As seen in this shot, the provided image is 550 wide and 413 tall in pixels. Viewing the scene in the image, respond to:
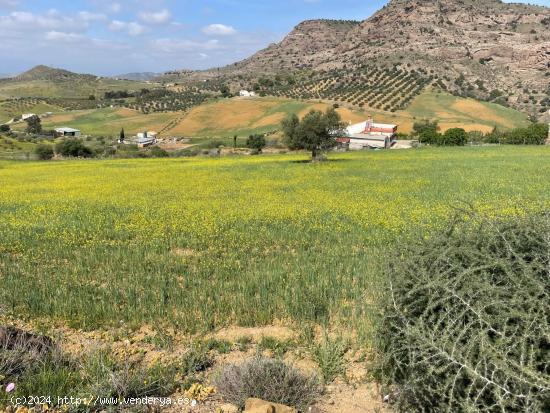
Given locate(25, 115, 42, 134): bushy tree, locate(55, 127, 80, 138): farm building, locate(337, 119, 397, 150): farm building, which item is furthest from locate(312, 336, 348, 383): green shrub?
locate(25, 115, 42, 134): bushy tree

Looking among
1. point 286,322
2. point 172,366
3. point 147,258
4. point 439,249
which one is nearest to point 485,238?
point 439,249

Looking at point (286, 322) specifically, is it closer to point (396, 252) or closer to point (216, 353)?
point (216, 353)

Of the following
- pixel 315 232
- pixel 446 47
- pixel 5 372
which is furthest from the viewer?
pixel 446 47

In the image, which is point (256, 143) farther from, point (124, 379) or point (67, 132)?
point (124, 379)

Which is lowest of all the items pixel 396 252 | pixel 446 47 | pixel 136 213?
pixel 136 213

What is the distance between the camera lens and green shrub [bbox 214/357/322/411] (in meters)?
5.31

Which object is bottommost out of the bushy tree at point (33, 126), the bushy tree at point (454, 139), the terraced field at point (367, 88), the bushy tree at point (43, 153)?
the bushy tree at point (43, 153)

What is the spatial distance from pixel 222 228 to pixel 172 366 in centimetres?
1050

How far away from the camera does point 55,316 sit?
328 inches

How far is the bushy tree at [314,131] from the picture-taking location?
46219 mm

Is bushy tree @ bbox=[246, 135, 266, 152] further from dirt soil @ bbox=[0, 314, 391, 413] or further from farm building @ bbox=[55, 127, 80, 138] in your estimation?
dirt soil @ bbox=[0, 314, 391, 413]

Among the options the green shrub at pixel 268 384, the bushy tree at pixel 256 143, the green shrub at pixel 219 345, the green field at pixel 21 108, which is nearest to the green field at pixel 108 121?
the green field at pixel 21 108

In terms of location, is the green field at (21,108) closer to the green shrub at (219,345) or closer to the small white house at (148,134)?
the small white house at (148,134)

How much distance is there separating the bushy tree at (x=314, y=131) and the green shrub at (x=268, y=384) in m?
41.7
